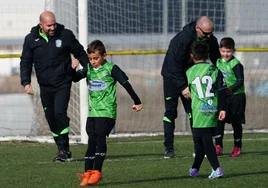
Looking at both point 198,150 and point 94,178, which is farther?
point 198,150

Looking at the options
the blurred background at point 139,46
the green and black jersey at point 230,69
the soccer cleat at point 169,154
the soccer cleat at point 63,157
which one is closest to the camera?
the soccer cleat at point 63,157

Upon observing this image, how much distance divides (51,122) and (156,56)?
6.09 meters

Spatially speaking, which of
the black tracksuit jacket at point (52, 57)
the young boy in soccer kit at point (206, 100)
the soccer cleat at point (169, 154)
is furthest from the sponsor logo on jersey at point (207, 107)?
the black tracksuit jacket at point (52, 57)

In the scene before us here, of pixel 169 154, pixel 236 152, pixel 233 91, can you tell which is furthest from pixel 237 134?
pixel 169 154

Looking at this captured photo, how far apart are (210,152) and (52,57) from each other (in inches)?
134

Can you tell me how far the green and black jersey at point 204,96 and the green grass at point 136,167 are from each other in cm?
63

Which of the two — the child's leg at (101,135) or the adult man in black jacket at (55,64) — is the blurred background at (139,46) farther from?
the child's leg at (101,135)

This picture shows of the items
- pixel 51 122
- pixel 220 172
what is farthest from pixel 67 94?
pixel 220 172

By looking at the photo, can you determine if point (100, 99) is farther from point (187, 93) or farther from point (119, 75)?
point (187, 93)

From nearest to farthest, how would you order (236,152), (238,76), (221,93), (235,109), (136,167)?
Result: 1. (221,93)
2. (136,167)
3. (236,152)
4. (238,76)
5. (235,109)

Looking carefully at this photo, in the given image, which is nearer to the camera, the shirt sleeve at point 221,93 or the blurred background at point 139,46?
the shirt sleeve at point 221,93

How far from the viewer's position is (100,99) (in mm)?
9383

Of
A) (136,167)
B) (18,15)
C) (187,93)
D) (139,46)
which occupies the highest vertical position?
(18,15)

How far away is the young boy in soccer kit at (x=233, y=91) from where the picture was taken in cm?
1227
